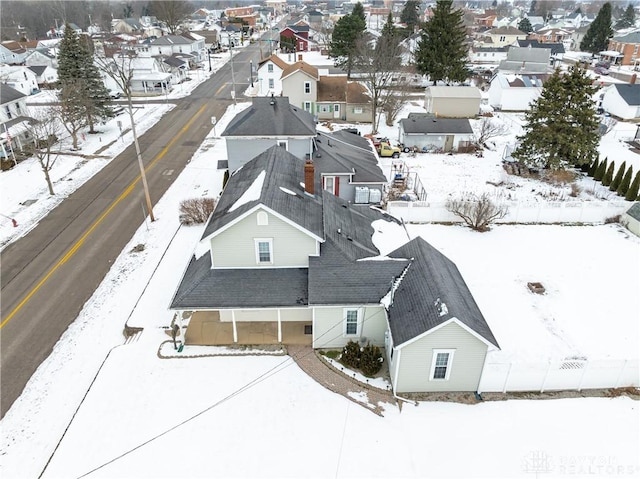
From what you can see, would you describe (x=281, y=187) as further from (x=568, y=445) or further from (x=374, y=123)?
(x=374, y=123)

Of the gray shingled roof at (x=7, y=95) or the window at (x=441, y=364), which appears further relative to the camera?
the gray shingled roof at (x=7, y=95)

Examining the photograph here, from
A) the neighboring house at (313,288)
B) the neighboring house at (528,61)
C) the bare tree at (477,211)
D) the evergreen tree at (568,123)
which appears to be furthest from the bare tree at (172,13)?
the neighboring house at (313,288)

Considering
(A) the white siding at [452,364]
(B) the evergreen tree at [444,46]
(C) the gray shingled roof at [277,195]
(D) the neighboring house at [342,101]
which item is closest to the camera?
(A) the white siding at [452,364]

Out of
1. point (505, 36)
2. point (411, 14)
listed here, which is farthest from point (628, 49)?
point (411, 14)

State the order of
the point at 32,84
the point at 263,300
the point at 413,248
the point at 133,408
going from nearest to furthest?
the point at 133,408, the point at 263,300, the point at 413,248, the point at 32,84

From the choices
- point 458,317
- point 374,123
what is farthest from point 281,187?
point 374,123

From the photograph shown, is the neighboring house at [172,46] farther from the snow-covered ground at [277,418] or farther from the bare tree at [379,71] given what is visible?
the snow-covered ground at [277,418]

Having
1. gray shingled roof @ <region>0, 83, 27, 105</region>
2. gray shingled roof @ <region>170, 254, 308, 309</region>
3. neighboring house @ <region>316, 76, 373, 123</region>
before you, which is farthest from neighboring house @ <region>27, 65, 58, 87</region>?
gray shingled roof @ <region>170, 254, 308, 309</region>
